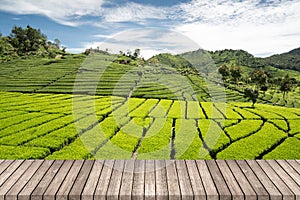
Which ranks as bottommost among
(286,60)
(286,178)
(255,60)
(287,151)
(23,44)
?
(287,151)

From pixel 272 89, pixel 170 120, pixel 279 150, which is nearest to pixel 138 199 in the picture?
pixel 279 150

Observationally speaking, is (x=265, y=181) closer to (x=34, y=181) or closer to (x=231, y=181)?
(x=231, y=181)

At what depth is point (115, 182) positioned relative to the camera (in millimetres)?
3469

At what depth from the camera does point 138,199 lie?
10.5 feet

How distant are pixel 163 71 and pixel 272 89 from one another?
17410 millimetres

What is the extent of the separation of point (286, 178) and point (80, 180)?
2.54 metres

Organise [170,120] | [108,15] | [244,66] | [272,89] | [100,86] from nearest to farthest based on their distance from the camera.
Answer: [108,15] < [170,120] < [100,86] < [272,89] < [244,66]

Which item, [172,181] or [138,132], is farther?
[138,132]

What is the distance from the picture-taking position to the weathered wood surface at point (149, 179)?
322 centimetres

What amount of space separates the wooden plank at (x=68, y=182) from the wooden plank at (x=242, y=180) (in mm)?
1987

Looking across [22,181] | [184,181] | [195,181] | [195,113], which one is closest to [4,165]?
[22,181]

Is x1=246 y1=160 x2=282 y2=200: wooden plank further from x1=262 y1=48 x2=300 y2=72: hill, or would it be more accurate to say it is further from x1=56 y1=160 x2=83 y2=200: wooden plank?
x1=262 y1=48 x2=300 y2=72: hill

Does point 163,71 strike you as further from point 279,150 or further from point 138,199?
point 138,199

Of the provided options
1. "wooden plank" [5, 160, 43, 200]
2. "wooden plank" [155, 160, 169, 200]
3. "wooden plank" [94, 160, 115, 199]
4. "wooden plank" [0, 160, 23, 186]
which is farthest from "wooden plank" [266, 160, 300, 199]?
"wooden plank" [0, 160, 23, 186]
